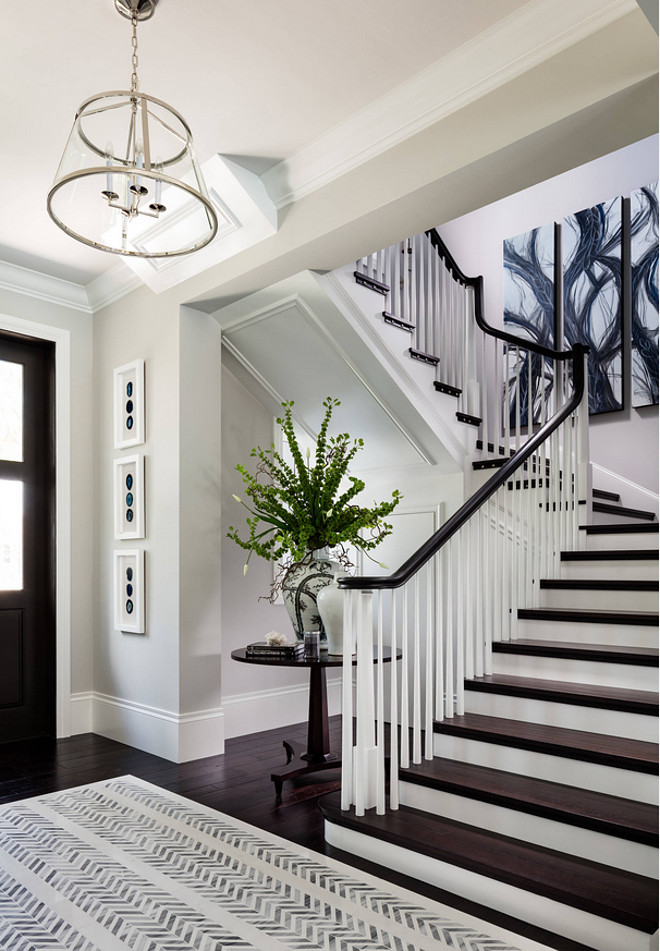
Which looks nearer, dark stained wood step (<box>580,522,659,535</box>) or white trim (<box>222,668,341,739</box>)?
dark stained wood step (<box>580,522,659,535</box>)

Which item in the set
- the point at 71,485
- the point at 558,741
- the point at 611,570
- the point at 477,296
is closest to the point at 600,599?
the point at 611,570

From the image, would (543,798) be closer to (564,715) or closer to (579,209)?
(564,715)

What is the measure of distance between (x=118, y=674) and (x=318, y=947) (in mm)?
2668

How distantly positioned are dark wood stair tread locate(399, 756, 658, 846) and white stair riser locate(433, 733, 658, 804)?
0.08 feet

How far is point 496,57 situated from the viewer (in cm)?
253

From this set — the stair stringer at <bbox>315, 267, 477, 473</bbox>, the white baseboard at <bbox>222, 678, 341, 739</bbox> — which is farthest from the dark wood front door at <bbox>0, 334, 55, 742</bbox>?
the stair stringer at <bbox>315, 267, 477, 473</bbox>

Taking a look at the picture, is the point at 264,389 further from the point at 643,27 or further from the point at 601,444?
the point at 643,27

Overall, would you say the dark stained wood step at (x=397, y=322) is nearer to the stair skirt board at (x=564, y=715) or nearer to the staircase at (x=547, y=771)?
the staircase at (x=547, y=771)

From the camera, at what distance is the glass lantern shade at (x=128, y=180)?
2.13 metres

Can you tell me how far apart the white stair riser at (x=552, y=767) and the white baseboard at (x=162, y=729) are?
1.44m

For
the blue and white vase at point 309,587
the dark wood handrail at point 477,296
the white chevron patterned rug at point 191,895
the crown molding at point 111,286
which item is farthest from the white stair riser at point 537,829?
the crown molding at point 111,286

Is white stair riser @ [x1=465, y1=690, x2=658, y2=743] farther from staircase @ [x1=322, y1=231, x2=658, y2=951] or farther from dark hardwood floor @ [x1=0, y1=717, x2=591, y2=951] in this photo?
dark hardwood floor @ [x1=0, y1=717, x2=591, y2=951]

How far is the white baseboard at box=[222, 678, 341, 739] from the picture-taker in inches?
170

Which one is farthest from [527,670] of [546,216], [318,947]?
[546,216]
